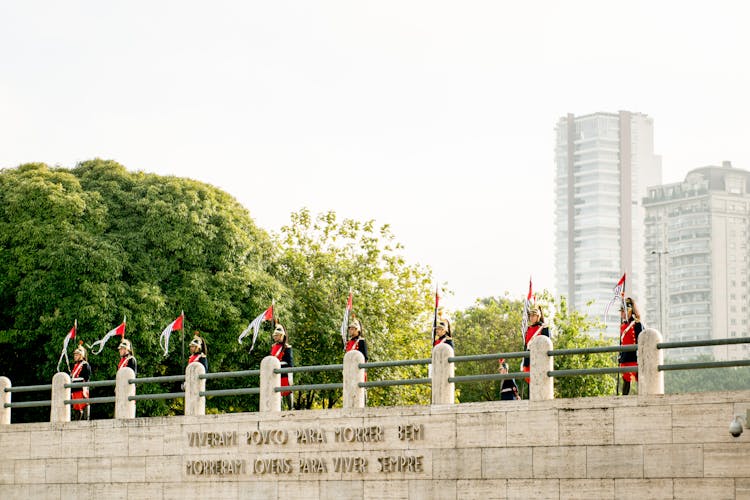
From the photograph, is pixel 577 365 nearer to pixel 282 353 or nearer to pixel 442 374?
pixel 282 353

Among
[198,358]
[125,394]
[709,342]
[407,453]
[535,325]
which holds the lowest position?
[407,453]

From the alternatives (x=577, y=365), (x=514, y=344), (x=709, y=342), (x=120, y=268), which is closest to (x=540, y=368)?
(x=709, y=342)

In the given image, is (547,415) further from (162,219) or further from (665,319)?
(665,319)

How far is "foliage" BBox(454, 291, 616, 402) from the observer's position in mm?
54531

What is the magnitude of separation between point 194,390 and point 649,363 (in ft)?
33.9

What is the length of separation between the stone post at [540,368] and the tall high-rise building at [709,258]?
174 meters

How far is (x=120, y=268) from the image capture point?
36.5 m

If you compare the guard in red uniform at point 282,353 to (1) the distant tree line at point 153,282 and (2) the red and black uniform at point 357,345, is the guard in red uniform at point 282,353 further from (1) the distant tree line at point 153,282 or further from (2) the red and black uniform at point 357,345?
(1) the distant tree line at point 153,282

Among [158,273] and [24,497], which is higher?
[158,273]

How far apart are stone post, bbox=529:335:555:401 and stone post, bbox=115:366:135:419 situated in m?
9.85

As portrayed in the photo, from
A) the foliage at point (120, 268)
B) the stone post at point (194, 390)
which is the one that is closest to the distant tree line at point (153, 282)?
the foliage at point (120, 268)

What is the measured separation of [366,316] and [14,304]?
1247cm

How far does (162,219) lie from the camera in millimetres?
38562

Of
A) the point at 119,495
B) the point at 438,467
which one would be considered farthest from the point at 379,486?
the point at 119,495
